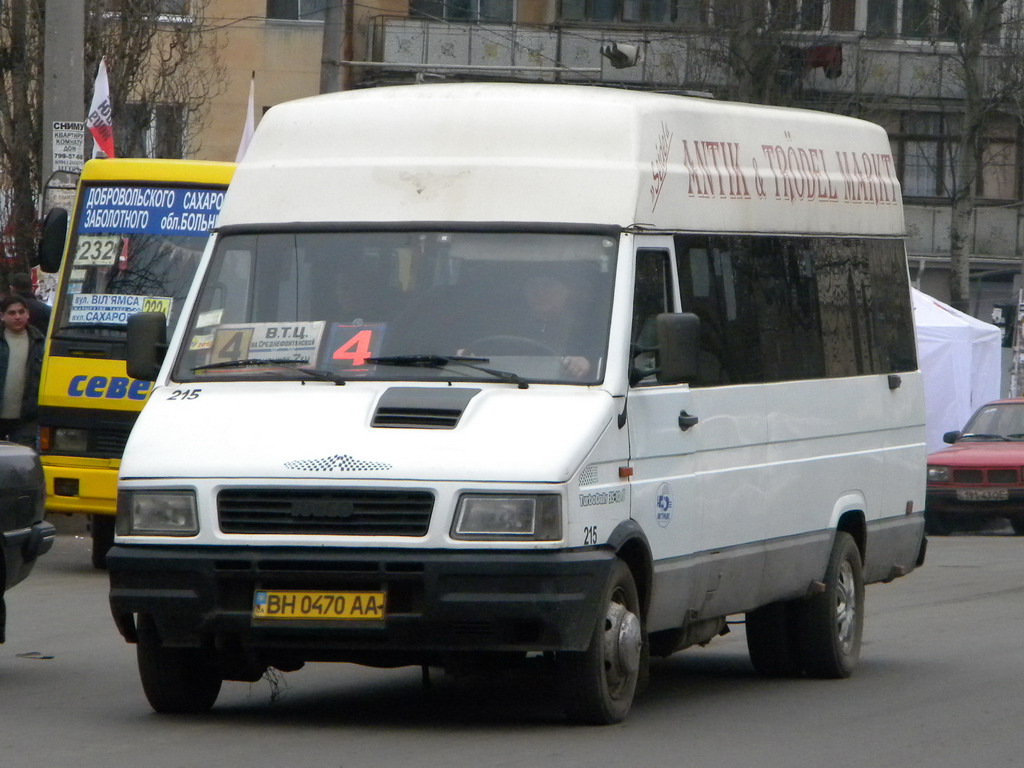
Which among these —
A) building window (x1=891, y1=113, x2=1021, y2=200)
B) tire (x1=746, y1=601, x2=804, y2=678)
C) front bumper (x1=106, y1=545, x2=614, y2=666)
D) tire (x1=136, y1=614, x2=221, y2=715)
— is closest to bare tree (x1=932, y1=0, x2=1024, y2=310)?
building window (x1=891, y1=113, x2=1021, y2=200)

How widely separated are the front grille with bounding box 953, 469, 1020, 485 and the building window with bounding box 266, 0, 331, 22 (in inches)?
810

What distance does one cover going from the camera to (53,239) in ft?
47.3

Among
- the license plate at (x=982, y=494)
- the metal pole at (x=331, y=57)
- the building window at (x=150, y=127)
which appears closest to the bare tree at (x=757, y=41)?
the building window at (x=150, y=127)

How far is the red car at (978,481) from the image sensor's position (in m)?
22.2

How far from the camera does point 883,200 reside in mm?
11406

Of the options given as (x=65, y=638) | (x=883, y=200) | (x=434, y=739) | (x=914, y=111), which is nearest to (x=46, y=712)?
(x=434, y=739)

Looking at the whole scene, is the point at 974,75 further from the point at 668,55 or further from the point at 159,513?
the point at 159,513

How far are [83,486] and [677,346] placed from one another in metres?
7.51

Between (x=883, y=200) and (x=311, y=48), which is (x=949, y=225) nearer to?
(x=311, y=48)

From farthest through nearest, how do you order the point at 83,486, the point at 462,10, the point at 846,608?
the point at 462,10, the point at 83,486, the point at 846,608

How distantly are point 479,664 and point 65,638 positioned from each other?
434 cm

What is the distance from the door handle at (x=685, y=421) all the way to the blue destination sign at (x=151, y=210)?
7091 mm

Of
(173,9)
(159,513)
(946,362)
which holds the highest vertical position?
(173,9)

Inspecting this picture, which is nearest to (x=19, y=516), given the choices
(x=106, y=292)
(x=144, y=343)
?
(x=144, y=343)
